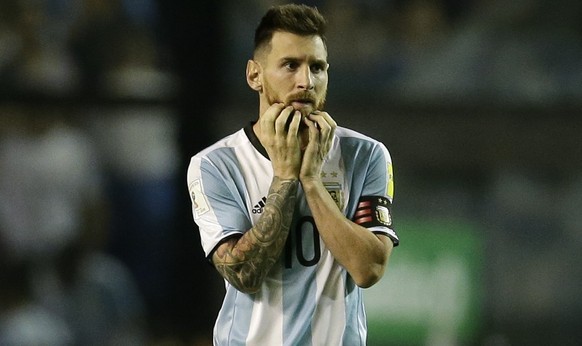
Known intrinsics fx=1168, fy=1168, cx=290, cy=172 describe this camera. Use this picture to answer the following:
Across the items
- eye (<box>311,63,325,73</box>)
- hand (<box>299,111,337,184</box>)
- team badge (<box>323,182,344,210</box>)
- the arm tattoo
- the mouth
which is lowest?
the arm tattoo

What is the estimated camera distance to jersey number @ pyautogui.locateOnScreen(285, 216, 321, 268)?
12.3ft

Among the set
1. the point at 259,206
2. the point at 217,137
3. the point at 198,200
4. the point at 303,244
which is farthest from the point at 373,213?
the point at 217,137

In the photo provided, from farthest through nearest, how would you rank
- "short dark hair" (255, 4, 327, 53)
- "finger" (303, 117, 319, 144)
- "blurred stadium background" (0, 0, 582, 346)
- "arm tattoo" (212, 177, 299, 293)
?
"blurred stadium background" (0, 0, 582, 346), "short dark hair" (255, 4, 327, 53), "finger" (303, 117, 319, 144), "arm tattoo" (212, 177, 299, 293)

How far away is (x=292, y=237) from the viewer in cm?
375

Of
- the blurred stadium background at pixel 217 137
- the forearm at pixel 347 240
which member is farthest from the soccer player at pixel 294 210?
the blurred stadium background at pixel 217 137

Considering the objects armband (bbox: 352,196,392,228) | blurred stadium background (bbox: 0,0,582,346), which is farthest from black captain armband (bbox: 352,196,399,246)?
blurred stadium background (bbox: 0,0,582,346)

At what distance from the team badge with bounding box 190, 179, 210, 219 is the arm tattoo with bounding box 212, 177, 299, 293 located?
0.22 meters

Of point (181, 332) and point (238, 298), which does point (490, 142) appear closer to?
point (181, 332)

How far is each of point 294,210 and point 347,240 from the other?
24 centimetres

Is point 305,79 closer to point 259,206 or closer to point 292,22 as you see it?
point 292,22

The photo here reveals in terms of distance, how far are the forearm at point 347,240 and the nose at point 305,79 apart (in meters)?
0.33

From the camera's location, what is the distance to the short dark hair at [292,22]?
3832mm

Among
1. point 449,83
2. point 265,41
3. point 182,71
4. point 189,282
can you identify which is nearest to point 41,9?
point 182,71

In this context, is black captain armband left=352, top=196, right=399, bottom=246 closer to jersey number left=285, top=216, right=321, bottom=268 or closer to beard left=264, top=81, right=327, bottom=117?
jersey number left=285, top=216, right=321, bottom=268
